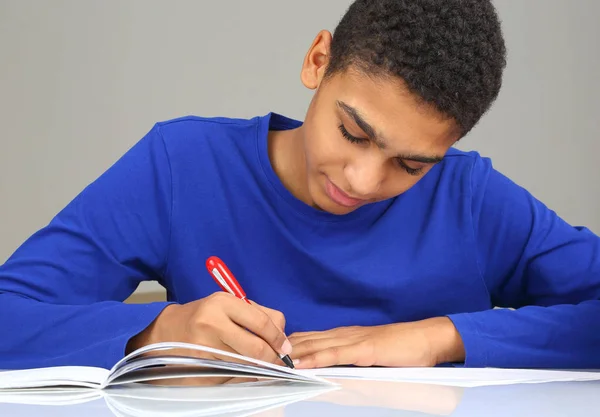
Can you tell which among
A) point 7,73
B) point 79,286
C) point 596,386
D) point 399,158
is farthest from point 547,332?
point 7,73

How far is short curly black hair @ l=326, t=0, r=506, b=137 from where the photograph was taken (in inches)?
37.9

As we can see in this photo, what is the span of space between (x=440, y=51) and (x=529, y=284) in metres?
0.48

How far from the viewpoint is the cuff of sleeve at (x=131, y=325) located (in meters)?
0.89

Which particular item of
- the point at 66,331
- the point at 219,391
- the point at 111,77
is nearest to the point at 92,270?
the point at 66,331

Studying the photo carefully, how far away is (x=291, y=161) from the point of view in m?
1.24

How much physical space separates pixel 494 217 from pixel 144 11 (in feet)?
4.14

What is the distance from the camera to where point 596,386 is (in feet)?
2.85

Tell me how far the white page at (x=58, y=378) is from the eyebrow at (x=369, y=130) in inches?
16.1

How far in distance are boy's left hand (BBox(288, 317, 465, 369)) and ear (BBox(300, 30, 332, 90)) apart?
34 centimetres

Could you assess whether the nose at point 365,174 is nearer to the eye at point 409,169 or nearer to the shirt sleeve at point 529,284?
the eye at point 409,169

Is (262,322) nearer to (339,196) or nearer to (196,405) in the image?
(196,405)

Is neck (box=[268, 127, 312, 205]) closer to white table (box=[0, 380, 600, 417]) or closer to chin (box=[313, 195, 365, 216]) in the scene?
chin (box=[313, 195, 365, 216])

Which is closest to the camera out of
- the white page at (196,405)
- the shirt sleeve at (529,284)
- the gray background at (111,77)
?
the white page at (196,405)

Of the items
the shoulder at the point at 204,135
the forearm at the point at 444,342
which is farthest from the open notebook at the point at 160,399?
the shoulder at the point at 204,135
